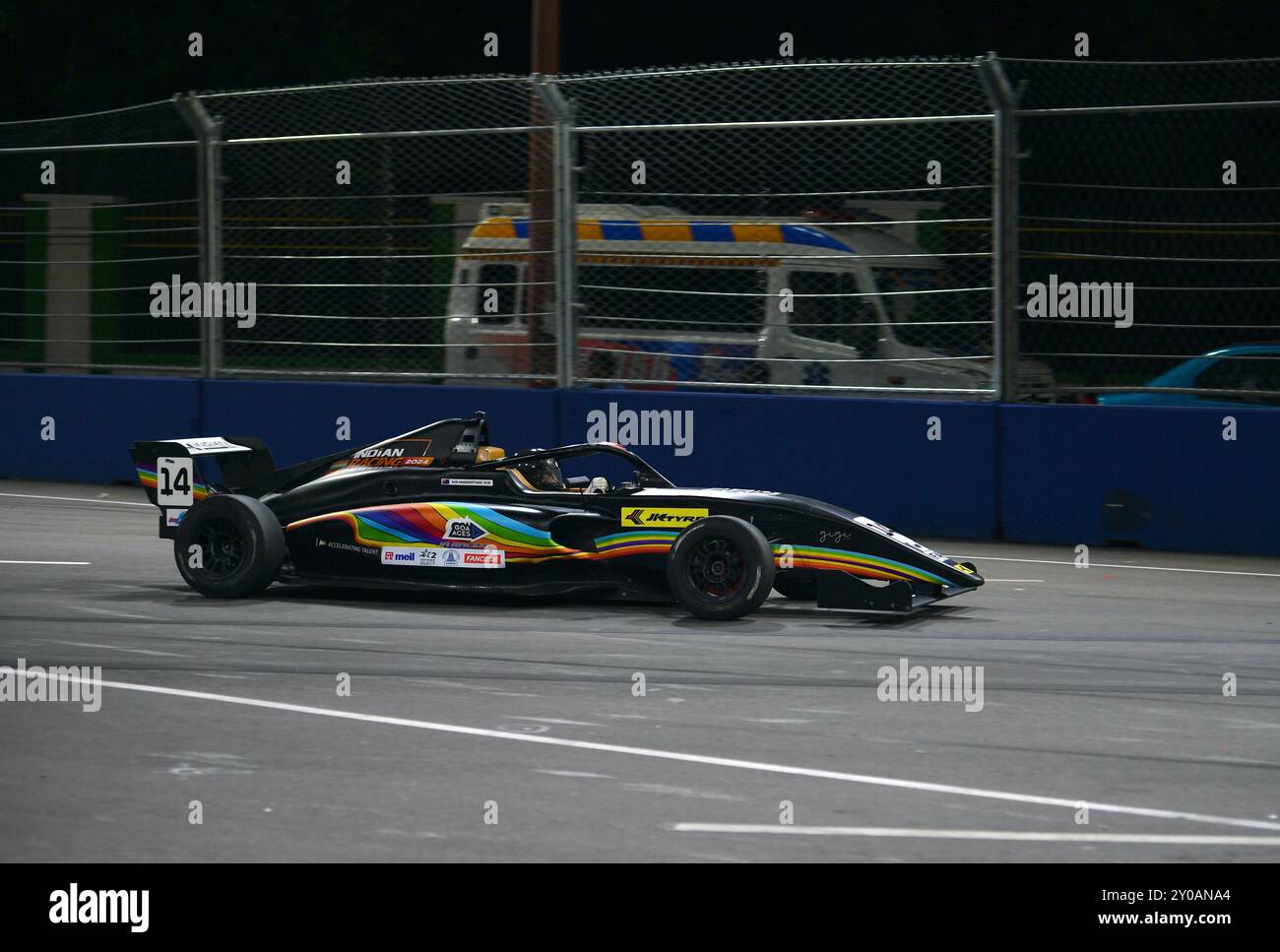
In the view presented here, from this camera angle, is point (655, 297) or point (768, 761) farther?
point (655, 297)

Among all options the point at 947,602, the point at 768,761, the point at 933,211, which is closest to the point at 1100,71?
the point at 933,211

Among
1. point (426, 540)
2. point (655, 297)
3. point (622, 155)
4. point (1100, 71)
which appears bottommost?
point (426, 540)

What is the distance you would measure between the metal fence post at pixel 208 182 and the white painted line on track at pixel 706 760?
7.48 m

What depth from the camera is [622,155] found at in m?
13.2

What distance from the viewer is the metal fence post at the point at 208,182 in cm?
1457

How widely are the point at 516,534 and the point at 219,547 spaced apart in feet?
5.35

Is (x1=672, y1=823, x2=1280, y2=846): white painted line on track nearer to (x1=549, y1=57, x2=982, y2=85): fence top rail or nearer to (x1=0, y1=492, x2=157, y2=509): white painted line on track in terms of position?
(x1=549, y1=57, x2=982, y2=85): fence top rail

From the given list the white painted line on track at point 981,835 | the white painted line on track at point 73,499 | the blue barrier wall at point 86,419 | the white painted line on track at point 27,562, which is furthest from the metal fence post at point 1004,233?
the white painted line on track at point 981,835

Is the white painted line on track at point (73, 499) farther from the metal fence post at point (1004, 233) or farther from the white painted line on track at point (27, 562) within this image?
the metal fence post at point (1004, 233)

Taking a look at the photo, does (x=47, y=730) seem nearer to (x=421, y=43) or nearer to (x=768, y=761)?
(x=768, y=761)

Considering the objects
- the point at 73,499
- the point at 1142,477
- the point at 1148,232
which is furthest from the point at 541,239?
the point at 1142,477

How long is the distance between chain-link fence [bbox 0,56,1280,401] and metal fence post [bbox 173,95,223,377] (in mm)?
24
